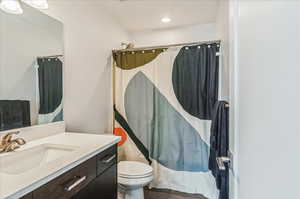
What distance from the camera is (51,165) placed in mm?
856

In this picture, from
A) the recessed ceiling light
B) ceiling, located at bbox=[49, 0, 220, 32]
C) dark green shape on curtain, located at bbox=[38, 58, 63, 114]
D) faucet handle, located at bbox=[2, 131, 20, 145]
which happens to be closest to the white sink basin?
Answer: faucet handle, located at bbox=[2, 131, 20, 145]

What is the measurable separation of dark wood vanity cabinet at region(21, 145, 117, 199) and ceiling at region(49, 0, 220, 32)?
1646 mm

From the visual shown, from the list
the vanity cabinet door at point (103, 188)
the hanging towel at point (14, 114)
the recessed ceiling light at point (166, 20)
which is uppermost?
the recessed ceiling light at point (166, 20)

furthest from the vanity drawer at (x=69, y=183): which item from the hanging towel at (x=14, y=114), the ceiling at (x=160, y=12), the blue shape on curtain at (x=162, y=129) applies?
the ceiling at (x=160, y=12)

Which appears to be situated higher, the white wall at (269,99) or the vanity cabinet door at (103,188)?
the white wall at (269,99)

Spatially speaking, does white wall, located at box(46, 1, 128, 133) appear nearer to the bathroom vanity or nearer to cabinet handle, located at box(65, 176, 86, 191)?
the bathroom vanity

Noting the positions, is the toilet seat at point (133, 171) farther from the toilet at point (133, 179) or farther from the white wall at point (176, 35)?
the white wall at point (176, 35)

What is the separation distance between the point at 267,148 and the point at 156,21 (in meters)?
2.67

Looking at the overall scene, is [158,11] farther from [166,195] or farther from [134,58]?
[166,195]

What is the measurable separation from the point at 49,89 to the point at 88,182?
0.87 meters

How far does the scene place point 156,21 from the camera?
2770mm

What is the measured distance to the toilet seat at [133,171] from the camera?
1.72 m

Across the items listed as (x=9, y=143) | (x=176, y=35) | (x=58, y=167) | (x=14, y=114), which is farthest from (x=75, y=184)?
(x=176, y=35)

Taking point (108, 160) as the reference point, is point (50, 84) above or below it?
above
